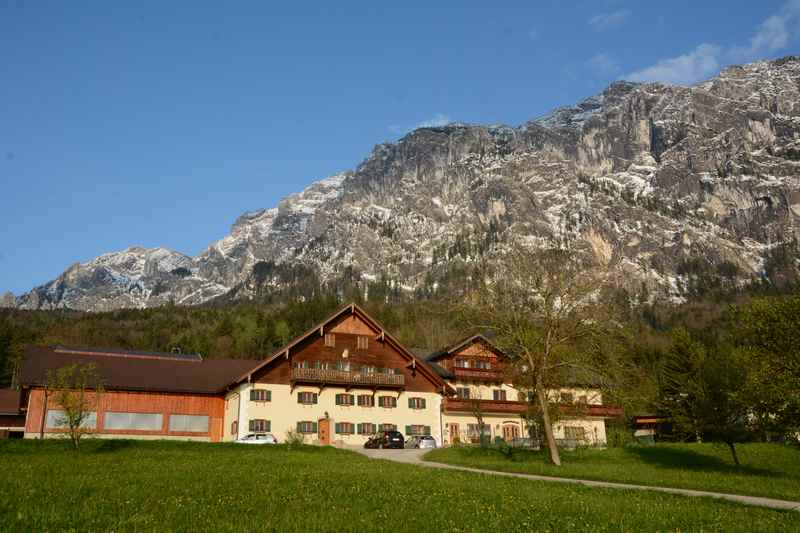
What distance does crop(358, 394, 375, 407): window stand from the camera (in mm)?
57781

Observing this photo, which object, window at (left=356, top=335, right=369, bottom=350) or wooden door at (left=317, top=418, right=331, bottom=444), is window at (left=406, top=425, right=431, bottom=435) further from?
window at (left=356, top=335, right=369, bottom=350)

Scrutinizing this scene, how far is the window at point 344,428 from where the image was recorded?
5603 cm

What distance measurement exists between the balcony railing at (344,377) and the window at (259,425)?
409 cm

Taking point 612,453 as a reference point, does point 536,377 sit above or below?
above

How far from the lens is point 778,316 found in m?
35.2

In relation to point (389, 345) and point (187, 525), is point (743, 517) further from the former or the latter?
point (389, 345)

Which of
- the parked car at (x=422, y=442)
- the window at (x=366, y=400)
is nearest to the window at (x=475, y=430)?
the parked car at (x=422, y=442)

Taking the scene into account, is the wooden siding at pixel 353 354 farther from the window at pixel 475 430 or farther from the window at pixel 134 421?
the window at pixel 134 421

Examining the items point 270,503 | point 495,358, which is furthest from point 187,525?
point 495,358

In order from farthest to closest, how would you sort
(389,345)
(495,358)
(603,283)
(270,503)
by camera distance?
(495,358) < (389,345) < (603,283) < (270,503)

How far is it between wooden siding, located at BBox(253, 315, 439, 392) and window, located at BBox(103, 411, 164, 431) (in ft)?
35.1

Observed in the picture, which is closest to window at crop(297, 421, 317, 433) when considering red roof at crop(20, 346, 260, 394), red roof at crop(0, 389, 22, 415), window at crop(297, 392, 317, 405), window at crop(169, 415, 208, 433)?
window at crop(297, 392, 317, 405)

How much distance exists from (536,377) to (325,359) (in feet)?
84.1

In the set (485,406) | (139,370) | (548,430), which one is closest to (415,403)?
(485,406)
